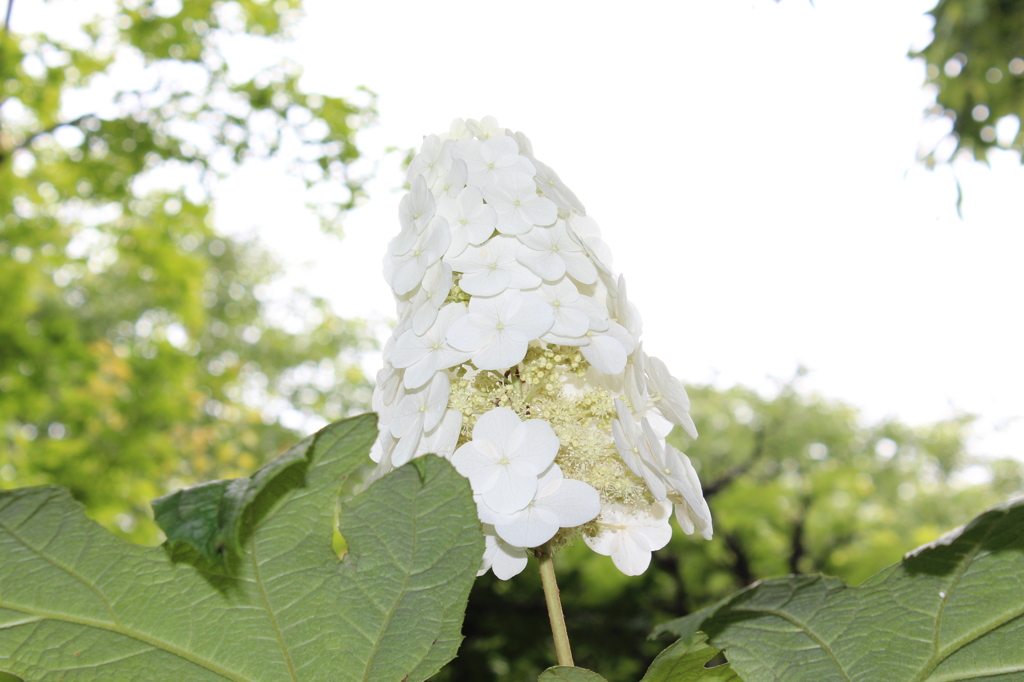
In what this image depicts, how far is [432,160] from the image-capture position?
1.50ft

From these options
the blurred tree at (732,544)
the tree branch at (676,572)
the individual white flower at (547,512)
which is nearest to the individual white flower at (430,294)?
the individual white flower at (547,512)

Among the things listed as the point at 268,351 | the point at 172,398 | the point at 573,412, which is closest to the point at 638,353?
the point at 573,412

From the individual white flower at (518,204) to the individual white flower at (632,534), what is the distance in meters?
0.17

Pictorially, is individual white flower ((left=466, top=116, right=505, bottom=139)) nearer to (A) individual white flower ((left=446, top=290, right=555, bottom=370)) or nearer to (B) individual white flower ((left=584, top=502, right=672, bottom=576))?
(A) individual white flower ((left=446, top=290, right=555, bottom=370))

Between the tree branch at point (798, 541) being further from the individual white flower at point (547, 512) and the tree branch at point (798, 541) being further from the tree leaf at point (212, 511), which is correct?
the tree leaf at point (212, 511)

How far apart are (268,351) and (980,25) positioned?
8534mm

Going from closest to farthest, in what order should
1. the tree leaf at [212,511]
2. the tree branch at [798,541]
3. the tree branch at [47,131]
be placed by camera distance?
the tree leaf at [212,511] → the tree branch at [798,541] → the tree branch at [47,131]

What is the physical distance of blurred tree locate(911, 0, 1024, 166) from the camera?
2150 mm

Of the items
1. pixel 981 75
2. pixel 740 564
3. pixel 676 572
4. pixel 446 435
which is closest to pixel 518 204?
pixel 446 435

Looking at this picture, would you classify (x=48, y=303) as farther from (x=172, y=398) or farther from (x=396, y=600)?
(x=396, y=600)

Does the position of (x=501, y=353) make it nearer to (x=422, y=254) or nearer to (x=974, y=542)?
(x=422, y=254)

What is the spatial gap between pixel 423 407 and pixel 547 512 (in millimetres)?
91

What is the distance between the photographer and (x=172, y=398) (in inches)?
130

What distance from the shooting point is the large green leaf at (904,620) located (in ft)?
0.85
